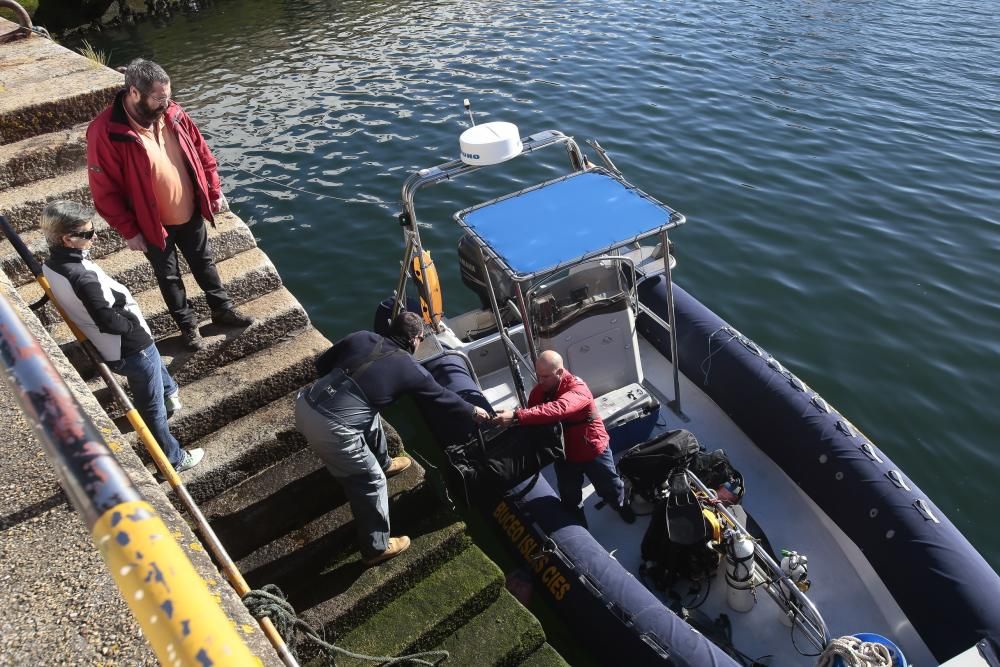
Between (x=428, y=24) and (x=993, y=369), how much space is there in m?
15.6

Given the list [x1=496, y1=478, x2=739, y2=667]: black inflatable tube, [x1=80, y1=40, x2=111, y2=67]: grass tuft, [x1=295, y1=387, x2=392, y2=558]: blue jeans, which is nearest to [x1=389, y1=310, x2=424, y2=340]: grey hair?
[x1=295, y1=387, x2=392, y2=558]: blue jeans

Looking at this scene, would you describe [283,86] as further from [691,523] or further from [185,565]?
[185,565]

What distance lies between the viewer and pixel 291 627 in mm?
3857

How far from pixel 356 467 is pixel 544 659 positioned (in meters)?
1.72

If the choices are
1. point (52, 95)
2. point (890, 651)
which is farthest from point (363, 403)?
point (52, 95)

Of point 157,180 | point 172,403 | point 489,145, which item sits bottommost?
point 172,403

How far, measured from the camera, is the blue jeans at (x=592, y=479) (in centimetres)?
518

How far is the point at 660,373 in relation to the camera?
23.1 feet

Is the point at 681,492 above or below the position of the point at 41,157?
below

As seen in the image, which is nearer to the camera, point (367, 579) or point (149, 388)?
point (149, 388)

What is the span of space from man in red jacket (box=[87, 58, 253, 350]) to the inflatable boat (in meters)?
1.69

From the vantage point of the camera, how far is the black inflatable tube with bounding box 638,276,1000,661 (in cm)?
446

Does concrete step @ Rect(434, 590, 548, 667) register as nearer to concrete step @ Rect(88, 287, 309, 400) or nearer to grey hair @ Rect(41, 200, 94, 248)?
concrete step @ Rect(88, 287, 309, 400)

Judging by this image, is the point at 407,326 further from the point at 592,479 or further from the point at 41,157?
the point at 41,157
